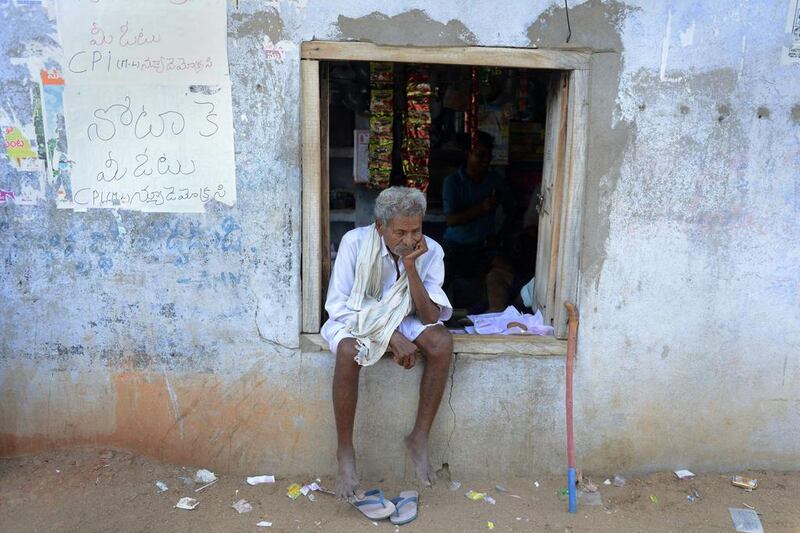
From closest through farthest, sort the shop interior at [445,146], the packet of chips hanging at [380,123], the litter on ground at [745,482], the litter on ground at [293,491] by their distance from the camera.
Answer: the litter on ground at [293,491] < the litter on ground at [745,482] < the packet of chips hanging at [380,123] < the shop interior at [445,146]

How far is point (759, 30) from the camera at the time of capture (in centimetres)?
303

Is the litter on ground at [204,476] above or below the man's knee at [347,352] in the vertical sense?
below

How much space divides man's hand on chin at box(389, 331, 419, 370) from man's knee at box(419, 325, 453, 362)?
0.07 meters

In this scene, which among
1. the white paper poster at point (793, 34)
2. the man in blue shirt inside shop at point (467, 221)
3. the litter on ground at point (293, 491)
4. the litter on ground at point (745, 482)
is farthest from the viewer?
the man in blue shirt inside shop at point (467, 221)

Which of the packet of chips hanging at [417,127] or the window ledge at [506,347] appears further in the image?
the packet of chips hanging at [417,127]

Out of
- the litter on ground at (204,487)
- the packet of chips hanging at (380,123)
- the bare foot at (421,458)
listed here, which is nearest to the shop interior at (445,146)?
the packet of chips hanging at (380,123)

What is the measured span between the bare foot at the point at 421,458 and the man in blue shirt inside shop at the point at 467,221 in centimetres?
172

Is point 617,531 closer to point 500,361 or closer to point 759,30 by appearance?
point 500,361

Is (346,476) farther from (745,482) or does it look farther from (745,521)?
(745,482)

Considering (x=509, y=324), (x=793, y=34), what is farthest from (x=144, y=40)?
(x=793, y=34)

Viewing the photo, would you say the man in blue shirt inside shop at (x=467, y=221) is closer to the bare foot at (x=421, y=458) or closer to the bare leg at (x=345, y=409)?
the bare foot at (x=421, y=458)

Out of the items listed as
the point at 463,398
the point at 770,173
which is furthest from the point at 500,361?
the point at 770,173

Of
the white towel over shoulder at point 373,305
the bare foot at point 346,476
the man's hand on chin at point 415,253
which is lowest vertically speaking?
the bare foot at point 346,476

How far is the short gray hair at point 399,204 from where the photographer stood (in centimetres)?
296
